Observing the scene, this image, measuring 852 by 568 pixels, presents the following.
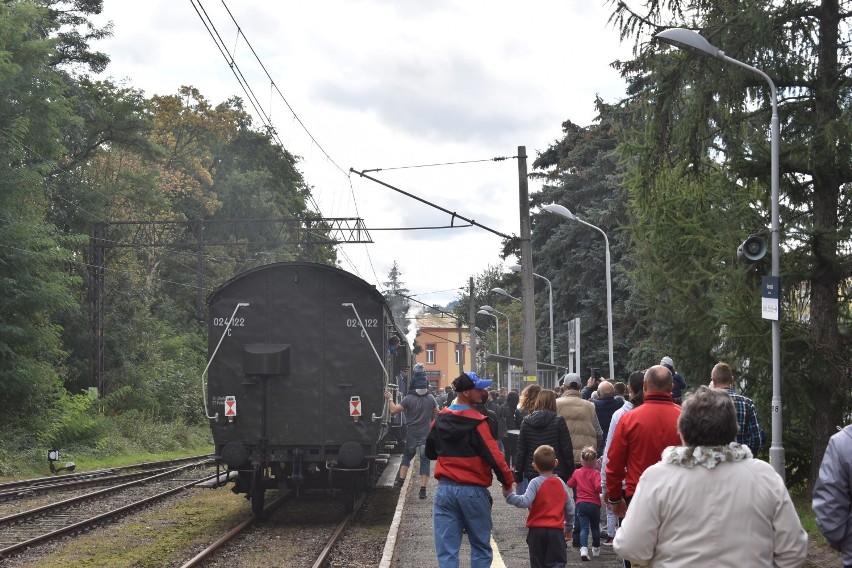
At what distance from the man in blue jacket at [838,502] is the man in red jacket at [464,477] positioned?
10.4 feet

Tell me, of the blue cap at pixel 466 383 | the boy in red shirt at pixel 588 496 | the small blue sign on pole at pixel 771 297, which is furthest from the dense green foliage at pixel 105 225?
the blue cap at pixel 466 383

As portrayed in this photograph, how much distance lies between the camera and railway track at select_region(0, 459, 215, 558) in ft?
47.8

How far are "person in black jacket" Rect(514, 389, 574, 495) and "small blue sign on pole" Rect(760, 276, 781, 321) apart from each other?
5.75 meters

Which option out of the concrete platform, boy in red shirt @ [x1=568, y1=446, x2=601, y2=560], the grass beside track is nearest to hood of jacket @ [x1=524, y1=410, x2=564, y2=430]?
boy in red shirt @ [x1=568, y1=446, x2=601, y2=560]

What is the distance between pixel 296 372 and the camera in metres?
15.3

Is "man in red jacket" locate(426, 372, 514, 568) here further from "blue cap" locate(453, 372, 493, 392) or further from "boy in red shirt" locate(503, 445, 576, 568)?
"boy in red shirt" locate(503, 445, 576, 568)

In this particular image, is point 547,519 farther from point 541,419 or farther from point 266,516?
point 266,516

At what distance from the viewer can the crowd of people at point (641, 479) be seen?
4.14m

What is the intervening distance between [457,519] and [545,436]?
5.54 feet

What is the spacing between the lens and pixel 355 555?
13.1 meters

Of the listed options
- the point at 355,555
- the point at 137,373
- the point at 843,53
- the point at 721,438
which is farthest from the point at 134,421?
the point at 721,438

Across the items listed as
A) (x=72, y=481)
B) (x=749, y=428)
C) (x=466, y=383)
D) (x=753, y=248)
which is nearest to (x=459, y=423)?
(x=466, y=383)

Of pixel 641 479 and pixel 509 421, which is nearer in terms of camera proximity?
pixel 641 479

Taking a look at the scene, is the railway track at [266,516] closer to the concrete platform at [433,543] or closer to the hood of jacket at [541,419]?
the concrete platform at [433,543]
